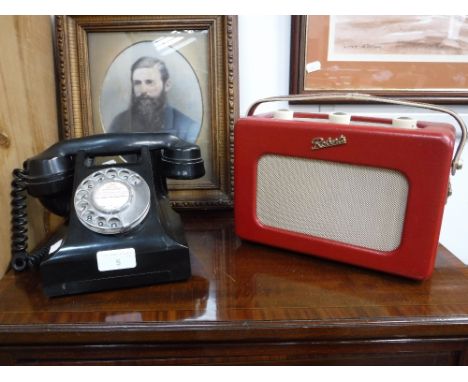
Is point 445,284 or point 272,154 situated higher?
point 272,154

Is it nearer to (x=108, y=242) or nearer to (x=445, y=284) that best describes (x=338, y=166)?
(x=445, y=284)

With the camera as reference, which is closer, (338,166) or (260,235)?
(338,166)

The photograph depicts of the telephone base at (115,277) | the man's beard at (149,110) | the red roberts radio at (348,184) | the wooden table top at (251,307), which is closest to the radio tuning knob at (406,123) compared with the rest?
the red roberts radio at (348,184)

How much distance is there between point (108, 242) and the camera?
1.83 feet

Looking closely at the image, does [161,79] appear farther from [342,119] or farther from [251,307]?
[251,307]

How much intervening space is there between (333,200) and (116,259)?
33 centimetres

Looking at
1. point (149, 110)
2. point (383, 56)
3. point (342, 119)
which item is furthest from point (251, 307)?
point (383, 56)

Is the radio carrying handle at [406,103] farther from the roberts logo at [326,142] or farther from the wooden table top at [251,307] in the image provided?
the wooden table top at [251,307]

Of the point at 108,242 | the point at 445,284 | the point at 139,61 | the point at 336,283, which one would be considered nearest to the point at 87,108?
the point at 139,61

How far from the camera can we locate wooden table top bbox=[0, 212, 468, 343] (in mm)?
489

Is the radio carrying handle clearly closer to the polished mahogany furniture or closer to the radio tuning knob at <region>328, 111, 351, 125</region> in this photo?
the radio tuning knob at <region>328, 111, 351, 125</region>

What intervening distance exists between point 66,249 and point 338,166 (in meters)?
0.41

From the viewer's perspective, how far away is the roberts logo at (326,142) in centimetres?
57

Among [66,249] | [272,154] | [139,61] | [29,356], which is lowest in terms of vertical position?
[29,356]
